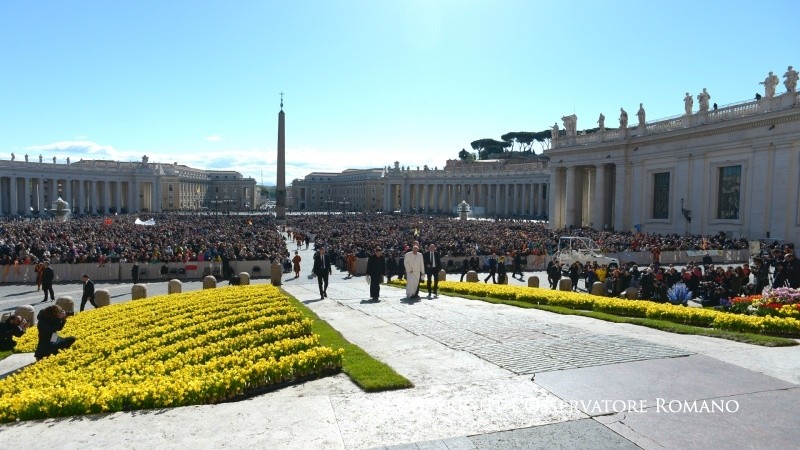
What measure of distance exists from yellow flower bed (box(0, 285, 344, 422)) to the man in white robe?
365 cm

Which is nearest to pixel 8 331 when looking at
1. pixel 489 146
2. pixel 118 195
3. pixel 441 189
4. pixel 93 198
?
pixel 93 198

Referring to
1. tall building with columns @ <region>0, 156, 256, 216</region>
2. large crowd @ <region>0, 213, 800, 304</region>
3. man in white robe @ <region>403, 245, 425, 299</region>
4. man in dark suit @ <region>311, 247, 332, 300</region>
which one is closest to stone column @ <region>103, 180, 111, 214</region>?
tall building with columns @ <region>0, 156, 256, 216</region>

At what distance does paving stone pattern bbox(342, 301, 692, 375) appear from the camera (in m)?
8.48

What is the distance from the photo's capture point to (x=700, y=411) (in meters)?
6.36

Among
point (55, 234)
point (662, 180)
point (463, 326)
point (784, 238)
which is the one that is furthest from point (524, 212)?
point (463, 326)

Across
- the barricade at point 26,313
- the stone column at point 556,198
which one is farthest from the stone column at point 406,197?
the barricade at point 26,313

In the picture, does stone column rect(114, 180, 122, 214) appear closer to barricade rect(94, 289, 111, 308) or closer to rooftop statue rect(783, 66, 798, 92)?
barricade rect(94, 289, 111, 308)

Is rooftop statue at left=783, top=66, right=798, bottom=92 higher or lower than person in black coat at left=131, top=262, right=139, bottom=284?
higher

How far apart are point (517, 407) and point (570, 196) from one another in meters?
49.4

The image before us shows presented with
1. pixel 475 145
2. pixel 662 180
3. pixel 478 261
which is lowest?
pixel 478 261

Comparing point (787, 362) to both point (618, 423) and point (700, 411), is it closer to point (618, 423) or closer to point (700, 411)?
point (700, 411)

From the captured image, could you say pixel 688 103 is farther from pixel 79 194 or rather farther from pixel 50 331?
pixel 79 194

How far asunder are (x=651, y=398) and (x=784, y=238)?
1254 inches

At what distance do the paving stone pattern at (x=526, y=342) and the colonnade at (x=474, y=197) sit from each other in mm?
78005
